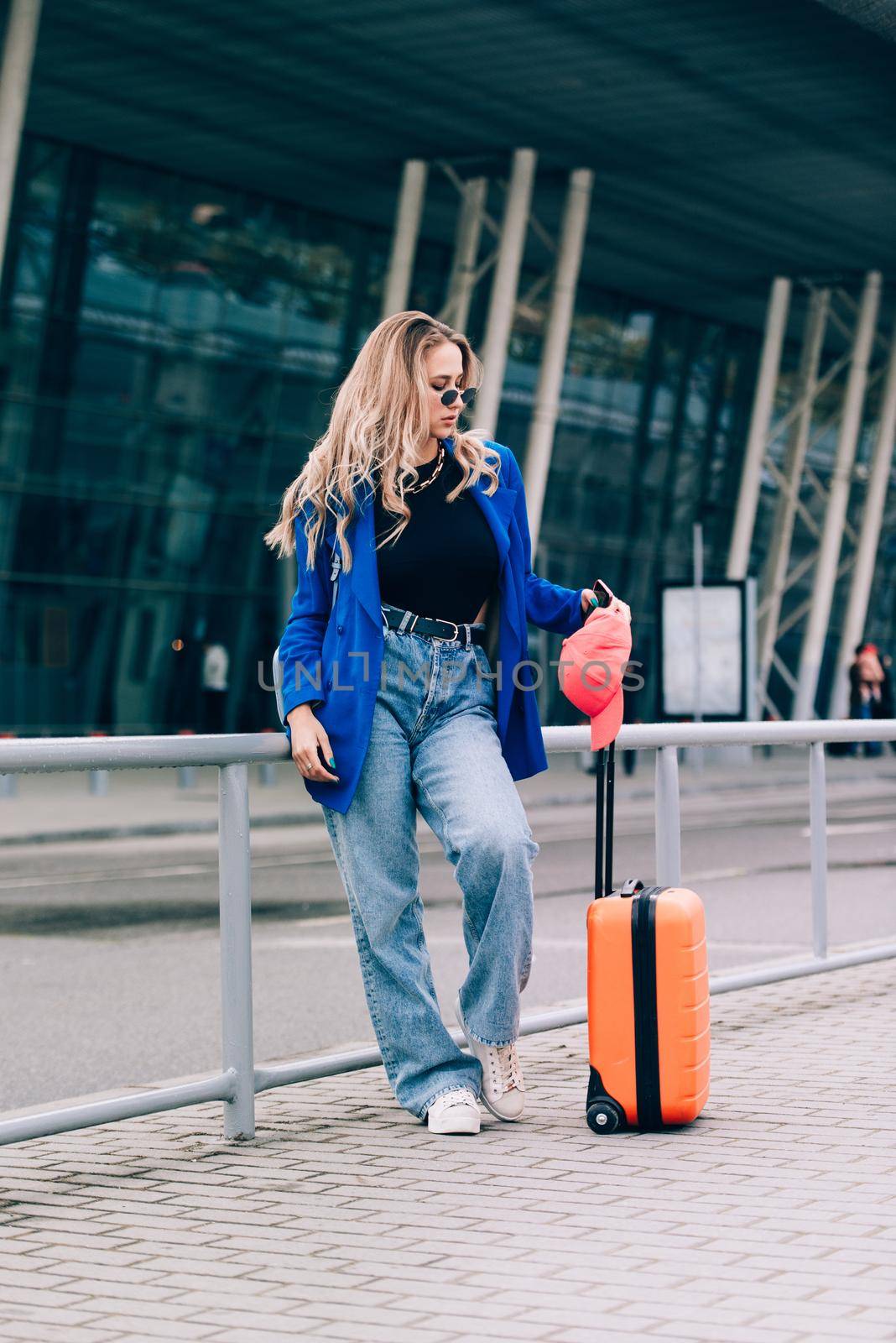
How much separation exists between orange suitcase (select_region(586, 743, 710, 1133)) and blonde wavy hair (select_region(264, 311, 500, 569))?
1.15m

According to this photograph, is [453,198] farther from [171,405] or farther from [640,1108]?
[640,1108]

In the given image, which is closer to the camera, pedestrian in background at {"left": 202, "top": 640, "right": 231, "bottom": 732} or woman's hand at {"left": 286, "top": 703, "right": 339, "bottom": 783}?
woman's hand at {"left": 286, "top": 703, "right": 339, "bottom": 783}

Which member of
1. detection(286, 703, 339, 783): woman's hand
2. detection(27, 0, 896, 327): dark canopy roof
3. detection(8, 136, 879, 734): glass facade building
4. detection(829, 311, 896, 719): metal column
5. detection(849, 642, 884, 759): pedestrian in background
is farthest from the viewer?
detection(829, 311, 896, 719): metal column

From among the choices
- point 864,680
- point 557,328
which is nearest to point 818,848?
point 557,328

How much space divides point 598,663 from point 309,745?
2.54ft

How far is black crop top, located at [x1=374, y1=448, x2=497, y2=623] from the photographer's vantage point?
4961mm

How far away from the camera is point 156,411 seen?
2914 cm

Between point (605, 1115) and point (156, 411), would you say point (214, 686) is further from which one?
point (605, 1115)

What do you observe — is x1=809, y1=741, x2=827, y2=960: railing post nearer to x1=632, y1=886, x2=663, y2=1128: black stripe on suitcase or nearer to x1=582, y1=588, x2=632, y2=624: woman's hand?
x1=582, y1=588, x2=632, y2=624: woman's hand

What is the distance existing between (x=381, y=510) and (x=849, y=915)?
12.3 ft

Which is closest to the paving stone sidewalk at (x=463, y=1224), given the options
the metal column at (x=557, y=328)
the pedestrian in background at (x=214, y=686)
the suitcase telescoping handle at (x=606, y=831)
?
the suitcase telescoping handle at (x=606, y=831)

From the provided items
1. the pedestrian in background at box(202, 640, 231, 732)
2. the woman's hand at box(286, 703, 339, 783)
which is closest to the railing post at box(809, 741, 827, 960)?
the woman's hand at box(286, 703, 339, 783)

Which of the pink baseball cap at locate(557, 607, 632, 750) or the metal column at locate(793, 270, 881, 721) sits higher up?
the metal column at locate(793, 270, 881, 721)

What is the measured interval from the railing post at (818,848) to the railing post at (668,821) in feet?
3.82
